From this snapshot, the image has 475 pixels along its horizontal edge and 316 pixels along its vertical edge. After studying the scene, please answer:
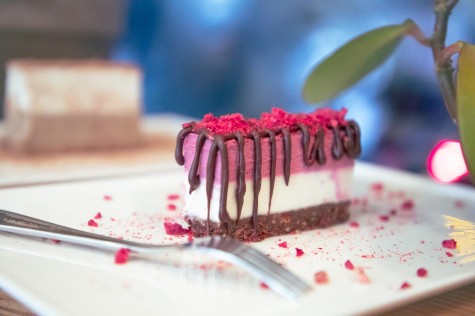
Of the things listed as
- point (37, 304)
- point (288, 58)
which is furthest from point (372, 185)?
point (288, 58)

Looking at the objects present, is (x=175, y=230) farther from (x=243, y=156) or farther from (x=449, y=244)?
(x=449, y=244)

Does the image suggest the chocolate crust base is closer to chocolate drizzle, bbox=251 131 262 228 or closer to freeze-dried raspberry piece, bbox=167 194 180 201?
chocolate drizzle, bbox=251 131 262 228

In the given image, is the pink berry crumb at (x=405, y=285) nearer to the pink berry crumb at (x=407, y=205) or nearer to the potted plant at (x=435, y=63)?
the potted plant at (x=435, y=63)

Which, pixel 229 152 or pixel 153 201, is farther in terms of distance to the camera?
pixel 153 201

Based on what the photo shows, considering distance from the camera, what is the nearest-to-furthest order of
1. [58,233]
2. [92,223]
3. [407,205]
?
[58,233], [92,223], [407,205]

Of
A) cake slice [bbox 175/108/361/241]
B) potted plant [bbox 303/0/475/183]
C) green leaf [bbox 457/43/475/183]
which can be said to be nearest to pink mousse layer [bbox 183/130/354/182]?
cake slice [bbox 175/108/361/241]

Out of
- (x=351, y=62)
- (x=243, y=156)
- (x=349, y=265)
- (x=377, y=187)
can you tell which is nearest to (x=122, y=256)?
(x=243, y=156)

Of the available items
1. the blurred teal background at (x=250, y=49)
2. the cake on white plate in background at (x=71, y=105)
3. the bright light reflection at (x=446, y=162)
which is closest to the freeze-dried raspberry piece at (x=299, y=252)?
the bright light reflection at (x=446, y=162)

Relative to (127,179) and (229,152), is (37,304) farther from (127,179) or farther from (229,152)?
(127,179)
